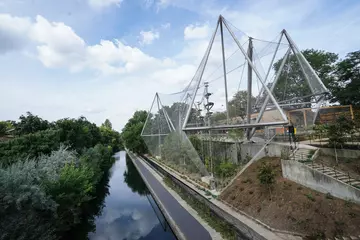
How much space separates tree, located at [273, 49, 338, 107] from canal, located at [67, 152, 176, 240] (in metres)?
14.9

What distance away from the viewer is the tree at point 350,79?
71.1 feet

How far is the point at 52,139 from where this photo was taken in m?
13.5

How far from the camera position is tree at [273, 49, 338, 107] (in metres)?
16.5

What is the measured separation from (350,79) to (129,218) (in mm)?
27576

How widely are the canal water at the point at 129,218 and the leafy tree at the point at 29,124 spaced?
8762mm

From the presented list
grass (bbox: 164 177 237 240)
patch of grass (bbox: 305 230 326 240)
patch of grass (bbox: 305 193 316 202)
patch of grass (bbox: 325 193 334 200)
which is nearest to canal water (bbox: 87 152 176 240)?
grass (bbox: 164 177 237 240)

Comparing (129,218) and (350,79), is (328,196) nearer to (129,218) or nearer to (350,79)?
(129,218)

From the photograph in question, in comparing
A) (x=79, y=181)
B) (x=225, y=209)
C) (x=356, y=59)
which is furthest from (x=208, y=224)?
(x=356, y=59)

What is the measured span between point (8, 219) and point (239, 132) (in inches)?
521

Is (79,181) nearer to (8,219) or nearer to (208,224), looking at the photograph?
(8,219)

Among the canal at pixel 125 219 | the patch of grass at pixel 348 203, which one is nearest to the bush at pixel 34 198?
the canal at pixel 125 219

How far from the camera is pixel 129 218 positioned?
1302 centimetres

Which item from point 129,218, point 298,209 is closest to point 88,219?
point 129,218

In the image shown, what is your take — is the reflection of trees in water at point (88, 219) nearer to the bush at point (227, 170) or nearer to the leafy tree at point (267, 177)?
the bush at point (227, 170)
